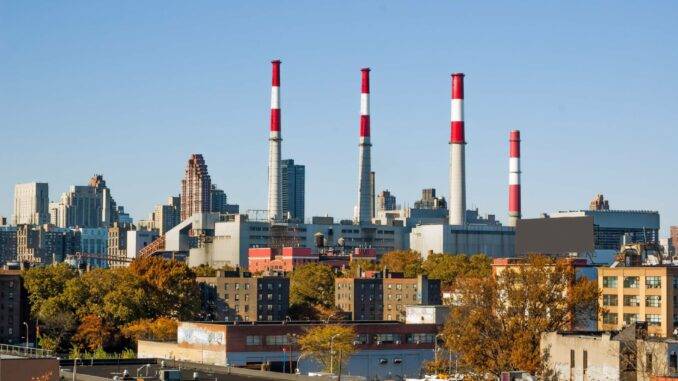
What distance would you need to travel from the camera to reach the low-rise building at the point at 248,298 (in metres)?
187

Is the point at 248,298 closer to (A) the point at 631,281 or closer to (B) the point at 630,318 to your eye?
(A) the point at 631,281

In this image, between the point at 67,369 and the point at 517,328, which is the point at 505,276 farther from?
the point at 67,369

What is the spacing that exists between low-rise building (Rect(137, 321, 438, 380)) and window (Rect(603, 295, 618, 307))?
58.3ft

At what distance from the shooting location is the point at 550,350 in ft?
269

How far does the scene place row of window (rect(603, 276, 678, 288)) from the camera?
112 meters

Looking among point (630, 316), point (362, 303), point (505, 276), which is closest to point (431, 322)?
point (630, 316)

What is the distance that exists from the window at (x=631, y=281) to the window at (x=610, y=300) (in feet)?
4.01

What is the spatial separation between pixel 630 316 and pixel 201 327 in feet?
114

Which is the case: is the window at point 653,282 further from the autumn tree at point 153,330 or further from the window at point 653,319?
the autumn tree at point 153,330

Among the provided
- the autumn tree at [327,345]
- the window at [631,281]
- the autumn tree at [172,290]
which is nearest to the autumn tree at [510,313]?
the window at [631,281]

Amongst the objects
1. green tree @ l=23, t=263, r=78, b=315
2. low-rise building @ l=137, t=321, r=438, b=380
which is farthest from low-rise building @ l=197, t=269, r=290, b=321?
low-rise building @ l=137, t=321, r=438, b=380

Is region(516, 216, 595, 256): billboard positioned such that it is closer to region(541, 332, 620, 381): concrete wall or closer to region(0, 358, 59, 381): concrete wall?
region(541, 332, 620, 381): concrete wall

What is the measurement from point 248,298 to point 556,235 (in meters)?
45.5

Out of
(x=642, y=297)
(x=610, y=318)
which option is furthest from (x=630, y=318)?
(x=610, y=318)
